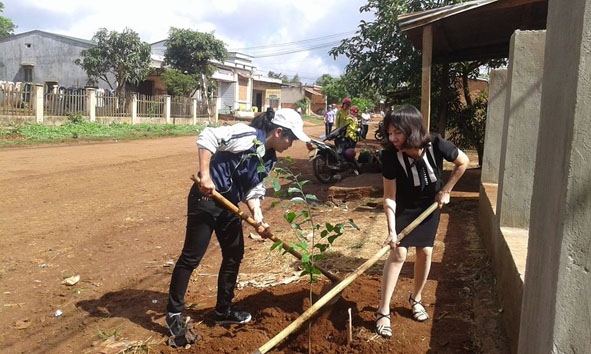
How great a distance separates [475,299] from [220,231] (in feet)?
6.57

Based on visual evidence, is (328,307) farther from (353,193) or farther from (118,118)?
(118,118)

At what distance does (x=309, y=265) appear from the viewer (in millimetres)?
3242

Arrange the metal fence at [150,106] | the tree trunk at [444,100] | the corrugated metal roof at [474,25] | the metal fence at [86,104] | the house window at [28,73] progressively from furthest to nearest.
A: the house window at [28,73], the metal fence at [150,106], the metal fence at [86,104], the tree trunk at [444,100], the corrugated metal roof at [474,25]

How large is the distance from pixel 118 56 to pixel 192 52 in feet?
22.2

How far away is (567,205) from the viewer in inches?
68.2

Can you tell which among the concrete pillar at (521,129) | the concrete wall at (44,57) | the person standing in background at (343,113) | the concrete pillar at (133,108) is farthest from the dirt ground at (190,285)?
the concrete wall at (44,57)

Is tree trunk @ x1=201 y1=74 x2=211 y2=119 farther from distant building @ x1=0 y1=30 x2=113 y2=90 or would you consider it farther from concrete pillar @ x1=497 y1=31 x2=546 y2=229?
concrete pillar @ x1=497 y1=31 x2=546 y2=229

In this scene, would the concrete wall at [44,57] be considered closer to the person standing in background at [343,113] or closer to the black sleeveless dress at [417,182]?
the person standing in background at [343,113]

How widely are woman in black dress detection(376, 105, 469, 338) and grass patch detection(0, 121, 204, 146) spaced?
14730mm

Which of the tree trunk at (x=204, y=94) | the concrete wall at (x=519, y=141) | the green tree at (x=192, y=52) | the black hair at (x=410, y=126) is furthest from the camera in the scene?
the green tree at (x=192, y=52)

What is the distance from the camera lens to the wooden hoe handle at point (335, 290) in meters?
2.67

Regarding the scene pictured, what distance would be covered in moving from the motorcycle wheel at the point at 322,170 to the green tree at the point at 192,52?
25.7m

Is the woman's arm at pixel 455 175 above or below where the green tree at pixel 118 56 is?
below

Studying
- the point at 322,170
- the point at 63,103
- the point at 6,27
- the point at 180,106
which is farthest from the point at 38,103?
the point at 6,27
